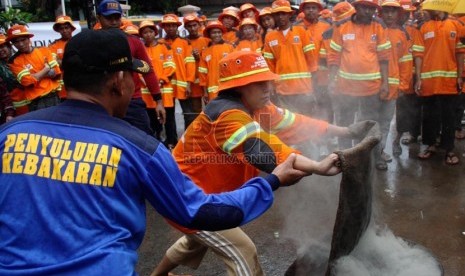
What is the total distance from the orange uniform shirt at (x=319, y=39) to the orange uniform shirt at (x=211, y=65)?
1189mm

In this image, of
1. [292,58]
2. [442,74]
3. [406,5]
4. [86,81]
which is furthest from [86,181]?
[406,5]

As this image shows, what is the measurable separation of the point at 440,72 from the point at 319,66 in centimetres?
160

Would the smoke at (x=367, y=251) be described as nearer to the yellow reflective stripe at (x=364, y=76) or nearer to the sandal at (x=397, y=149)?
the yellow reflective stripe at (x=364, y=76)

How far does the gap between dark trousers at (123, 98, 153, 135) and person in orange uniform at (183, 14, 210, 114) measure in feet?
9.70

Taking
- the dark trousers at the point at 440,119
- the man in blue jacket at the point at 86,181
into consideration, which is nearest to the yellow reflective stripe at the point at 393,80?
the dark trousers at the point at 440,119

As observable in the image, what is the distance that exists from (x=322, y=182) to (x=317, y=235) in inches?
47.1

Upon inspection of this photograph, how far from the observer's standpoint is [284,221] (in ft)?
14.4

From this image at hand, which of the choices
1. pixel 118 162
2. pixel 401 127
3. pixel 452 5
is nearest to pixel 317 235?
pixel 118 162

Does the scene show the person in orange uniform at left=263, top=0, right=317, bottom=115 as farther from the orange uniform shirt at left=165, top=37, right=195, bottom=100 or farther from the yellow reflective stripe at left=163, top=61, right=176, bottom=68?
the yellow reflective stripe at left=163, top=61, right=176, bottom=68

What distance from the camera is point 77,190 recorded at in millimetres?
1417

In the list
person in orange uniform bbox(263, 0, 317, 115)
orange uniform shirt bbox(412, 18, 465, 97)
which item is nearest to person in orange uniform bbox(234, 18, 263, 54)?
person in orange uniform bbox(263, 0, 317, 115)

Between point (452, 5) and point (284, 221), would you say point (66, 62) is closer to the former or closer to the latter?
point (284, 221)

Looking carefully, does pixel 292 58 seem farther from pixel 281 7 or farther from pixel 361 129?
pixel 361 129

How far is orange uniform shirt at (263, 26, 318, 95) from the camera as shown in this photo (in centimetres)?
599
